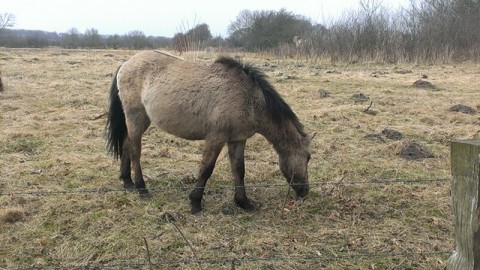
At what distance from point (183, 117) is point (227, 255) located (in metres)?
1.76

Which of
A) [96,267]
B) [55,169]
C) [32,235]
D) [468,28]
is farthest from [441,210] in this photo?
[468,28]

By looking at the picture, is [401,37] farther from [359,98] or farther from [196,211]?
[196,211]

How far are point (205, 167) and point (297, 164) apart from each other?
103 cm

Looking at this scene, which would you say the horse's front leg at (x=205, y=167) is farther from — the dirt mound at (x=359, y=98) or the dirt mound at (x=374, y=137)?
the dirt mound at (x=359, y=98)

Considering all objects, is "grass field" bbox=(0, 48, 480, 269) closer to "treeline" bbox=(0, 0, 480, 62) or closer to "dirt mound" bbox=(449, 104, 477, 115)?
"dirt mound" bbox=(449, 104, 477, 115)

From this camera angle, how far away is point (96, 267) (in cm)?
362

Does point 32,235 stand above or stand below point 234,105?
below

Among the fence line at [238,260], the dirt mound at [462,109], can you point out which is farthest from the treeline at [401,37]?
the fence line at [238,260]

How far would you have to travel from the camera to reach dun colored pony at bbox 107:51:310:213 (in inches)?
183

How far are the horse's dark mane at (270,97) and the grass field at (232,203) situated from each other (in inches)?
29.8

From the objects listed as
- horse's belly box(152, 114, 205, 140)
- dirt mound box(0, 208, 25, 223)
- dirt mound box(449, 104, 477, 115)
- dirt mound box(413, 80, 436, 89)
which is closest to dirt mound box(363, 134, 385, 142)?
dirt mound box(449, 104, 477, 115)

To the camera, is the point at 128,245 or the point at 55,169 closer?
the point at 128,245

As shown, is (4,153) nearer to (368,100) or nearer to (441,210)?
(441,210)

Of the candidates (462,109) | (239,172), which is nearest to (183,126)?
(239,172)
